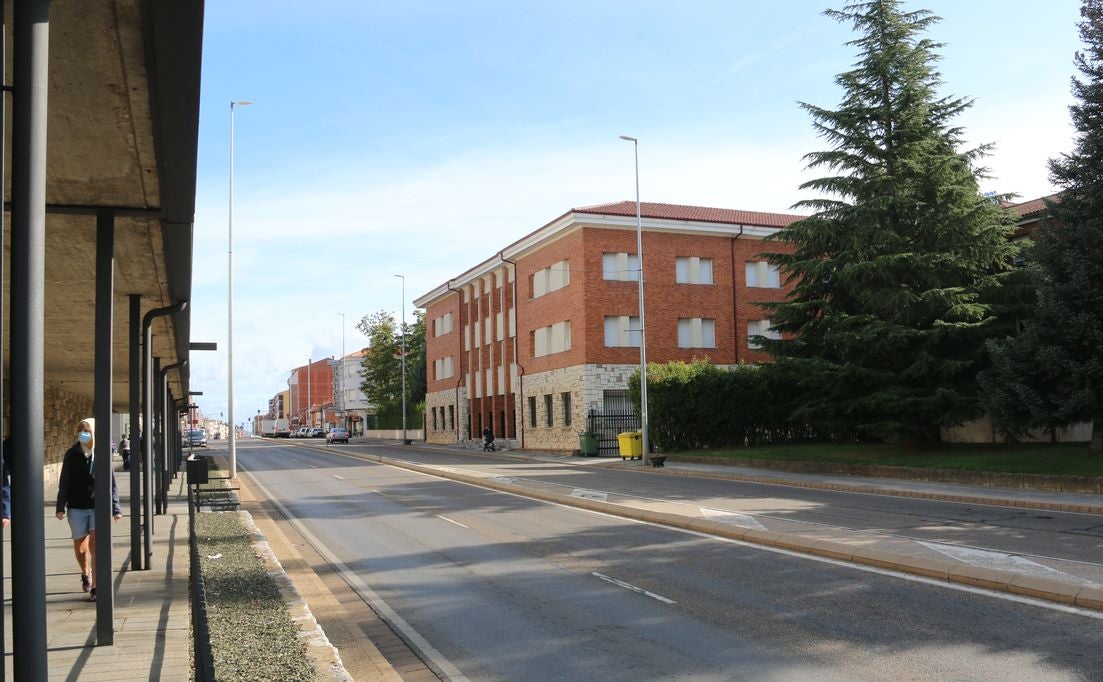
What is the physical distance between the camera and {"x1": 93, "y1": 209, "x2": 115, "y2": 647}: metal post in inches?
276

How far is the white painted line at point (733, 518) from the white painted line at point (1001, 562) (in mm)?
2849

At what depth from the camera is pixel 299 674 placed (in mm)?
5172

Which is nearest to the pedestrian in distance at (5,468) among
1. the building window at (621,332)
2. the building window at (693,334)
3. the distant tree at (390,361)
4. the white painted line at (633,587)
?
the white painted line at (633,587)

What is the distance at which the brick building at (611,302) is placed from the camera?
43.7 meters

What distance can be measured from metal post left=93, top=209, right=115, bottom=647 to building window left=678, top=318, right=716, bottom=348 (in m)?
39.2

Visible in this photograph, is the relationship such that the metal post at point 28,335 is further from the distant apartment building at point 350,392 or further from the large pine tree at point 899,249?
the distant apartment building at point 350,392

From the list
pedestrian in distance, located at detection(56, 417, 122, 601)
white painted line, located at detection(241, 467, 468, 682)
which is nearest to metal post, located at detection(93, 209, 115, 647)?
pedestrian in distance, located at detection(56, 417, 122, 601)

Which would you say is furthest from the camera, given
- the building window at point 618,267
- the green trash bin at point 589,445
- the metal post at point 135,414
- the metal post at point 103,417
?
the building window at point 618,267

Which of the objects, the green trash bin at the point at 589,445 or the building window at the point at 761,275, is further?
the building window at the point at 761,275

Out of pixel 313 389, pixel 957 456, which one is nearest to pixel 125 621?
pixel 957 456

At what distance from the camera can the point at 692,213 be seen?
48906mm

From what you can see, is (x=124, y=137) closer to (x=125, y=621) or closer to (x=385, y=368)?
(x=125, y=621)

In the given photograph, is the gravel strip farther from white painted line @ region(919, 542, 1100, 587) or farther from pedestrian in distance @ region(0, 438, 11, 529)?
white painted line @ region(919, 542, 1100, 587)

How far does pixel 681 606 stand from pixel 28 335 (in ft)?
23.1
